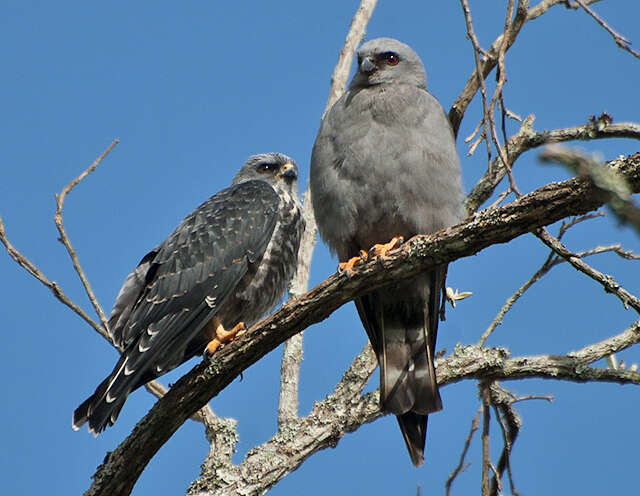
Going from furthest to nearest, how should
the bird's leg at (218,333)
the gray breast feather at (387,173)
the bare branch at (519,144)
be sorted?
1. the bare branch at (519,144)
2. the bird's leg at (218,333)
3. the gray breast feather at (387,173)

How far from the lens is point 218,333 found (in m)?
4.22

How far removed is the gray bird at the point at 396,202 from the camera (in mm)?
3918

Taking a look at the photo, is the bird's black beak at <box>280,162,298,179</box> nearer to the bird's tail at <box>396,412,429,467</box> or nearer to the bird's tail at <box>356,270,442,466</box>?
the bird's tail at <box>356,270,442,466</box>

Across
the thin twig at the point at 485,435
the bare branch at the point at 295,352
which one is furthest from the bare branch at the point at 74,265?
the thin twig at the point at 485,435

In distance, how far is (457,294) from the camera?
177 inches

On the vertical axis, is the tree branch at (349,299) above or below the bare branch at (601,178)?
above

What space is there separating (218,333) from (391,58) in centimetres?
204

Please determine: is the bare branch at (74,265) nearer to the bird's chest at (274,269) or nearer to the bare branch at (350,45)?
the bird's chest at (274,269)

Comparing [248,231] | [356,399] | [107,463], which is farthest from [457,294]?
[107,463]

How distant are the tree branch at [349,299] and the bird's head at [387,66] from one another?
5.18 feet

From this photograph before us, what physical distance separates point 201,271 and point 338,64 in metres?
2.61

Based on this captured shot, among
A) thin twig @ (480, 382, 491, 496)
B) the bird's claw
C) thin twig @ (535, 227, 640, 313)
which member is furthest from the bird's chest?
thin twig @ (535, 227, 640, 313)

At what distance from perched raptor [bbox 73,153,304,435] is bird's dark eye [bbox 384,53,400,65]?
1.17 m

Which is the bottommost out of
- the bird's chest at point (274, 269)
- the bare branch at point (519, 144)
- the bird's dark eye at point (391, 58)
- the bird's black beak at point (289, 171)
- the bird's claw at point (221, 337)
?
the bird's claw at point (221, 337)
